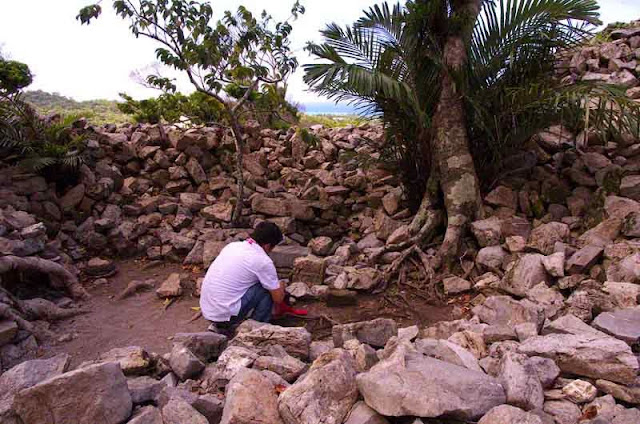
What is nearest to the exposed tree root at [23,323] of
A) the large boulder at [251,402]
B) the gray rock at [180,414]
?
the gray rock at [180,414]

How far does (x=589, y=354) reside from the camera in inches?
101

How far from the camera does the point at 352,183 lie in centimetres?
736

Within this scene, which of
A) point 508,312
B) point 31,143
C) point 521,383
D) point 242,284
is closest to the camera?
point 521,383

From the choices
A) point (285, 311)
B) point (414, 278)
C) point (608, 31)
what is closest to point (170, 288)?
point (285, 311)

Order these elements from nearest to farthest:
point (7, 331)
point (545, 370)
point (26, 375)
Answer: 1. point (545, 370)
2. point (26, 375)
3. point (7, 331)

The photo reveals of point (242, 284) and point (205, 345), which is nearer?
point (205, 345)

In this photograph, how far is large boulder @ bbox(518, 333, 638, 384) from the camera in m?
2.44

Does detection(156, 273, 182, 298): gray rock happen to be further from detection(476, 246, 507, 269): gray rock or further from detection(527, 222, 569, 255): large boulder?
detection(527, 222, 569, 255): large boulder

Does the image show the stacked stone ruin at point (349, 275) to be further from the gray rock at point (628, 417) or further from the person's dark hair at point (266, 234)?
the person's dark hair at point (266, 234)

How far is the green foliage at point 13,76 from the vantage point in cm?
621

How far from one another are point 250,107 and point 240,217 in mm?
2627

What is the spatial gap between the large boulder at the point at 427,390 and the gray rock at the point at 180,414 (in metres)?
0.80

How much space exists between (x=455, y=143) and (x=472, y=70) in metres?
0.94

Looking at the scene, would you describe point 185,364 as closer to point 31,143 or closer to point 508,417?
point 508,417
